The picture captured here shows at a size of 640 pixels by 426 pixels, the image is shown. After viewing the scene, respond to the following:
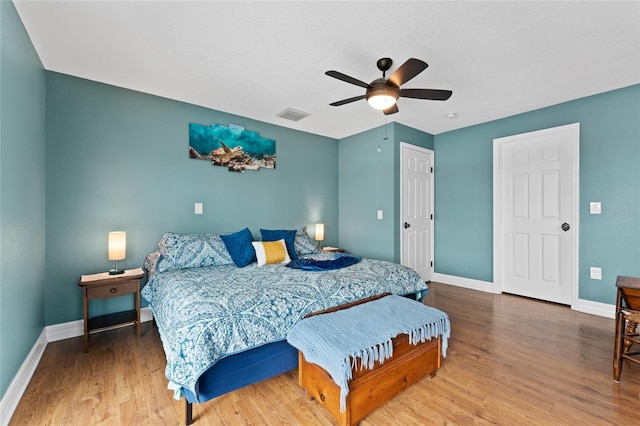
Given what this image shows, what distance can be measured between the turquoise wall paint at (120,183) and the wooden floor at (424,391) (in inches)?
30.2

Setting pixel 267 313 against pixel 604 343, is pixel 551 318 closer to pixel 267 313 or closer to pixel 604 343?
pixel 604 343

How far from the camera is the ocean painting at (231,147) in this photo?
3.48 m

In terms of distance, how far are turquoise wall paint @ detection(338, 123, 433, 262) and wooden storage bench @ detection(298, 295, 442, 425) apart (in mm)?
2257

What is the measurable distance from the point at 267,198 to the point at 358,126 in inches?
70.5

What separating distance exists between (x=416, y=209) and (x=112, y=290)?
4022 millimetres

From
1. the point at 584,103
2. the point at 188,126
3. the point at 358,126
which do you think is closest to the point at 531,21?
the point at 584,103

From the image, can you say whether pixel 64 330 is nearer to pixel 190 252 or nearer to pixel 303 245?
pixel 190 252

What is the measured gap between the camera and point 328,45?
223 centimetres

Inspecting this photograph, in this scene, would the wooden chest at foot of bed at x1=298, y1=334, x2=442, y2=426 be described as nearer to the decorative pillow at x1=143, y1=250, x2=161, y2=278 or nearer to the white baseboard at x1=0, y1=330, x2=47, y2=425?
the white baseboard at x1=0, y1=330, x2=47, y2=425

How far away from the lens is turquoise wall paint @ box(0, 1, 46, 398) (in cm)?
164

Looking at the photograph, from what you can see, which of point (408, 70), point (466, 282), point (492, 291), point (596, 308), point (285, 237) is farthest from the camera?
point (466, 282)

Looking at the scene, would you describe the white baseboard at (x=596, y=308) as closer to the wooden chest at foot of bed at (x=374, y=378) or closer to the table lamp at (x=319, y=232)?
the wooden chest at foot of bed at (x=374, y=378)

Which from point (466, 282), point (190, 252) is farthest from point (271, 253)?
point (466, 282)

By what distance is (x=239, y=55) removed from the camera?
238 centimetres
